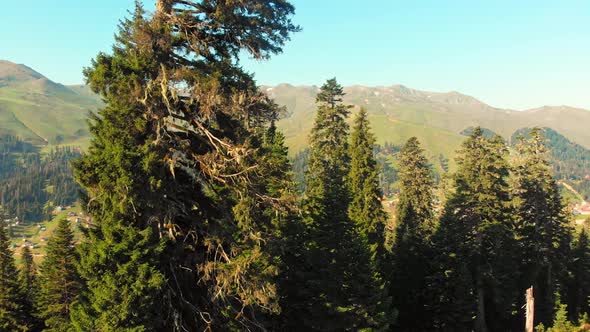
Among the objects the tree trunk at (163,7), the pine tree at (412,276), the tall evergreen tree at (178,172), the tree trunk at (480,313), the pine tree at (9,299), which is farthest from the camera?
the tree trunk at (480,313)

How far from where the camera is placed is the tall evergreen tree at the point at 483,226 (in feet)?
116

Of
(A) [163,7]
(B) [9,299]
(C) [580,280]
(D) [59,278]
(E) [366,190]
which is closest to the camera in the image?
(A) [163,7]

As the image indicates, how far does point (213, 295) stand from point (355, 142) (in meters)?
26.8

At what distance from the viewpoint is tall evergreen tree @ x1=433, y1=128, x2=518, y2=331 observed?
3538 cm

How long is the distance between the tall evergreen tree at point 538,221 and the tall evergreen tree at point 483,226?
13.3 feet

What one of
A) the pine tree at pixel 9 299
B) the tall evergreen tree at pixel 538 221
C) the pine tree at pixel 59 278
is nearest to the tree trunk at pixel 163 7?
the pine tree at pixel 59 278

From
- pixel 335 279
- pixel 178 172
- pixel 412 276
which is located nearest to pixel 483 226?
pixel 412 276

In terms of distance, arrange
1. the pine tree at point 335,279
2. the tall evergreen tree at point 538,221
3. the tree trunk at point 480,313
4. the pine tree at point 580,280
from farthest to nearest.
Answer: the pine tree at point 580,280 < the tall evergreen tree at point 538,221 < the tree trunk at point 480,313 < the pine tree at point 335,279

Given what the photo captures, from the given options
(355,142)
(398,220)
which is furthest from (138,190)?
(398,220)

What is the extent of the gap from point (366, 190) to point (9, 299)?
3083cm

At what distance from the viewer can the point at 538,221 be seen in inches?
1596

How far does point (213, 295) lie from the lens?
40.1 ft

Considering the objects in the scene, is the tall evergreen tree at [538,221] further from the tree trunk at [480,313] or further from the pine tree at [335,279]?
the pine tree at [335,279]

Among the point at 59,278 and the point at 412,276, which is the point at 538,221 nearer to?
the point at 412,276
